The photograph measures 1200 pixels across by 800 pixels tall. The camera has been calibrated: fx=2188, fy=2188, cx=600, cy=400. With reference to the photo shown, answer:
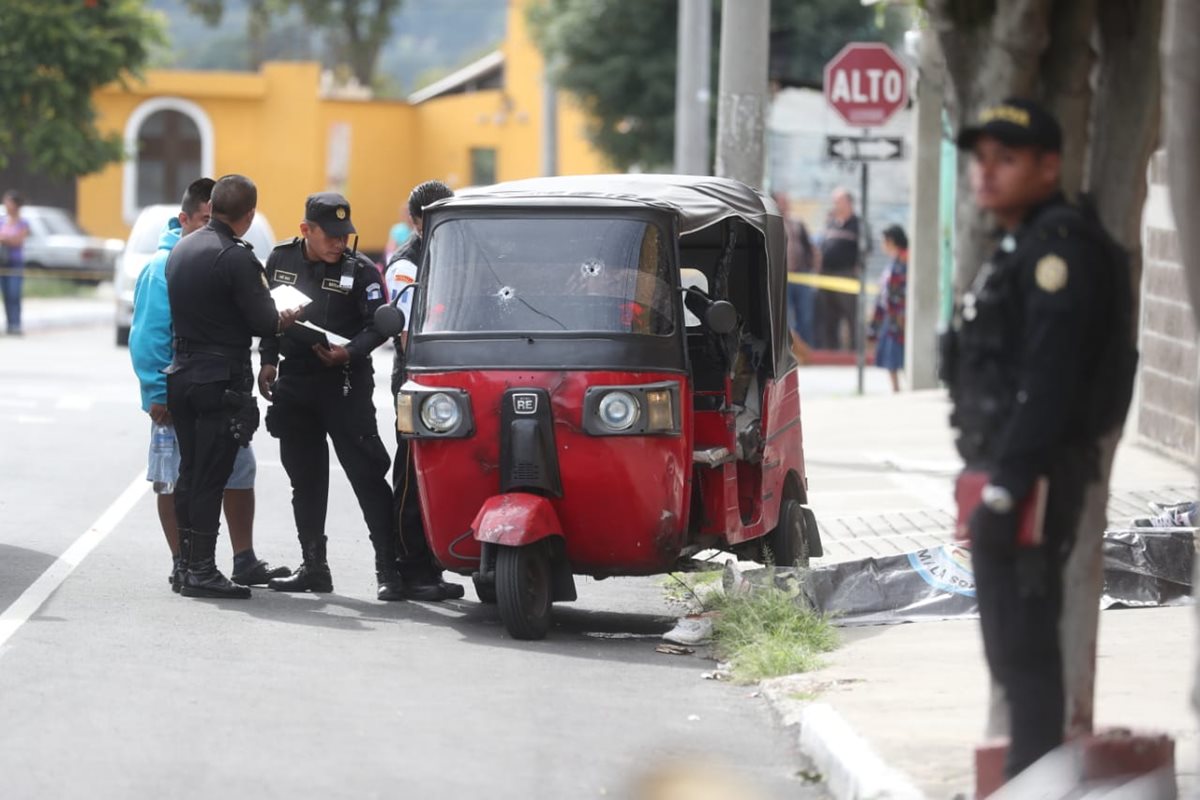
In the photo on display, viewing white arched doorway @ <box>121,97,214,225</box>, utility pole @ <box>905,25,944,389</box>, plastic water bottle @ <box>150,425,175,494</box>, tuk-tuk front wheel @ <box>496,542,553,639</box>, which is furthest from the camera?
white arched doorway @ <box>121,97,214,225</box>

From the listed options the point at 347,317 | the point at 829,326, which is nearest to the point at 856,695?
the point at 347,317

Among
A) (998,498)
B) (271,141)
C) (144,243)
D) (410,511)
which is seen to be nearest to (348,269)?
(410,511)

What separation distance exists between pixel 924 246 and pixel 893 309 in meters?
1.67

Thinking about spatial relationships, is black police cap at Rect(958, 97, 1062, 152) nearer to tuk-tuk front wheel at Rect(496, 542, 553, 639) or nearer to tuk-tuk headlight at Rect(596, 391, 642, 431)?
tuk-tuk headlight at Rect(596, 391, 642, 431)

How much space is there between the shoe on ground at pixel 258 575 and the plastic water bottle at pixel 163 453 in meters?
0.54

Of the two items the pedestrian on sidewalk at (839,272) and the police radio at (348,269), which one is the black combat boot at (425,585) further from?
the pedestrian on sidewalk at (839,272)

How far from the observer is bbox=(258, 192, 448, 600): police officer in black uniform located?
10453mm

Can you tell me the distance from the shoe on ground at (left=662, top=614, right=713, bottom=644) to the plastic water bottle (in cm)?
266

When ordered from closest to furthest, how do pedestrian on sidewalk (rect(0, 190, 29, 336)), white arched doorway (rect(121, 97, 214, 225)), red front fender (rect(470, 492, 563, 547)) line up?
red front fender (rect(470, 492, 563, 547)) → pedestrian on sidewalk (rect(0, 190, 29, 336)) → white arched doorway (rect(121, 97, 214, 225))

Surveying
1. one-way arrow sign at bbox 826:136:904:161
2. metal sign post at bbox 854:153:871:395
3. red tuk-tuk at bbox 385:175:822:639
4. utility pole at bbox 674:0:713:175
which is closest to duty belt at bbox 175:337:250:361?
red tuk-tuk at bbox 385:175:822:639

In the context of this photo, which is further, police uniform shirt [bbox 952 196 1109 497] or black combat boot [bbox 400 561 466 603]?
black combat boot [bbox 400 561 466 603]

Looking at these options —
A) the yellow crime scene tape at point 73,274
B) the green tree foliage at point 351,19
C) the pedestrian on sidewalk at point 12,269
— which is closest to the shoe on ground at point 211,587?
the pedestrian on sidewalk at point 12,269

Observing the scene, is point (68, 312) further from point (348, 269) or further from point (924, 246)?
point (348, 269)

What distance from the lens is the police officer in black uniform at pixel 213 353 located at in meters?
10.2
